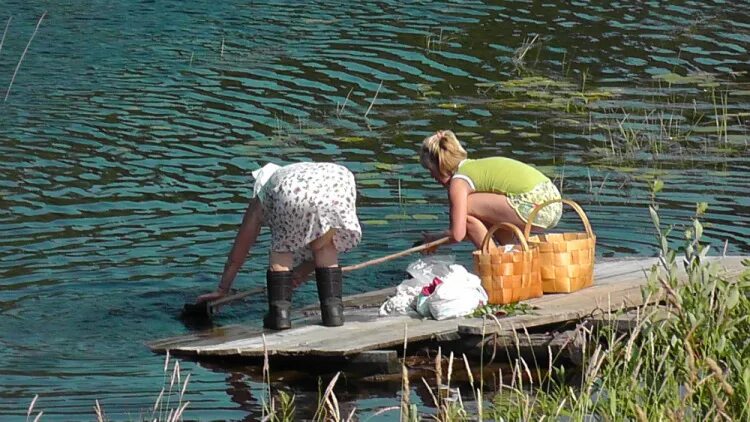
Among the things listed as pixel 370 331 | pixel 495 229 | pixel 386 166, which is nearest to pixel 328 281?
pixel 370 331

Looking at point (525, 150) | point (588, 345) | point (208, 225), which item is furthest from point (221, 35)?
point (588, 345)

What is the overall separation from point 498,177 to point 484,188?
11cm

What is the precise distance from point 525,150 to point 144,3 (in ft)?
28.2

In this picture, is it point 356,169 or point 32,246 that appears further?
point 356,169

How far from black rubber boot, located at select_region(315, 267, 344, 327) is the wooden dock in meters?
0.06

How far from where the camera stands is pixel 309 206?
779cm

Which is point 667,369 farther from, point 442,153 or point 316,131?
point 316,131

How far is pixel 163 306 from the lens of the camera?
8930 millimetres

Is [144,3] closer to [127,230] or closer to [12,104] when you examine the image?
[12,104]

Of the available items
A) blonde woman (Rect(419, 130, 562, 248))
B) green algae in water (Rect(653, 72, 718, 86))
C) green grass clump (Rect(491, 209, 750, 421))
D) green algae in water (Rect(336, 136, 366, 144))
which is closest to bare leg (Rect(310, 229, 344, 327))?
blonde woman (Rect(419, 130, 562, 248))

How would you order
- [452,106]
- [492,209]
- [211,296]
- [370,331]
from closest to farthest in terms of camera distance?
[370,331], [211,296], [492,209], [452,106]

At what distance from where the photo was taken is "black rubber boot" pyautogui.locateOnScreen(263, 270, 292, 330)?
790cm

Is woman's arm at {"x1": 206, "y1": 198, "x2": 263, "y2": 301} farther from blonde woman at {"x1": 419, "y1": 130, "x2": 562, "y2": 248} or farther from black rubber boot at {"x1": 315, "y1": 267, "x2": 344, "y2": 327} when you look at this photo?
blonde woman at {"x1": 419, "y1": 130, "x2": 562, "y2": 248}

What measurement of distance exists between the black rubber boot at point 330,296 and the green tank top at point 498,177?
4.06 ft
